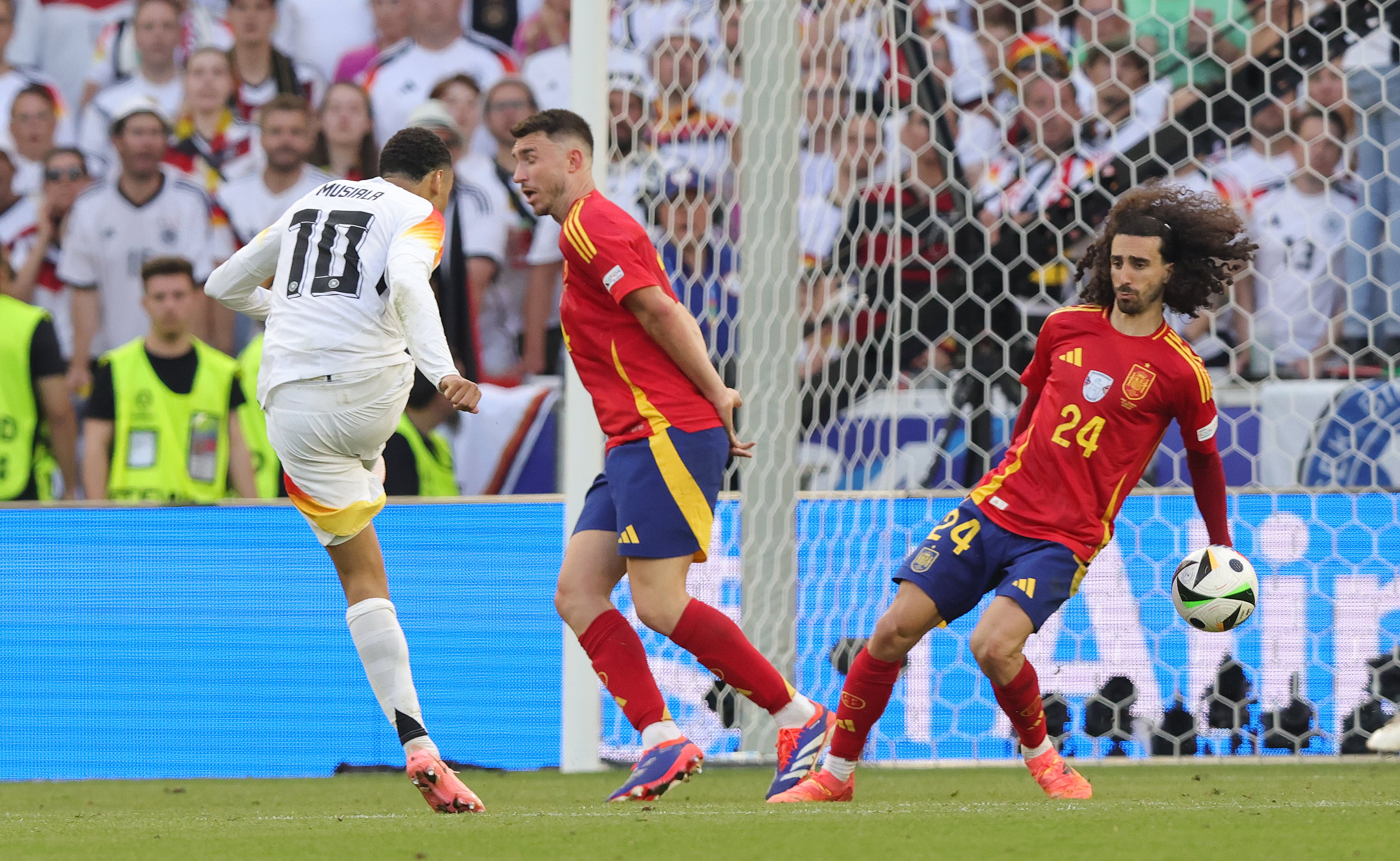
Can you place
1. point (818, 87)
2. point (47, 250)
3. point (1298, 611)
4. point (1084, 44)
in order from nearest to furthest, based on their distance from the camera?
point (1298, 611), point (818, 87), point (1084, 44), point (47, 250)

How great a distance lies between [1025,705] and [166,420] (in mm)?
4036

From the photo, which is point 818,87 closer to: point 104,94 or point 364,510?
point 364,510

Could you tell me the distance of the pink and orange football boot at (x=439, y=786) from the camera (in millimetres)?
3363

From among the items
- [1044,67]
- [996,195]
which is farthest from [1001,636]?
[1044,67]

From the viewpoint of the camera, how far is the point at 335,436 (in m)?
3.59

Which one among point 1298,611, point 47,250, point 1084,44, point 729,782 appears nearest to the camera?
point 729,782

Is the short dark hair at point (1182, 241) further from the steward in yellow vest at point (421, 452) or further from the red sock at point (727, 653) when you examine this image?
the steward in yellow vest at point (421, 452)

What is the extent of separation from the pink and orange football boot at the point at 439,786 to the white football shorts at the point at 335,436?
586 mm

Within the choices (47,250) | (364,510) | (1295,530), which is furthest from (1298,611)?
(47,250)

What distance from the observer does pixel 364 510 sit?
3.67 m

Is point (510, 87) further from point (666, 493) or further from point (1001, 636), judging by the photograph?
point (1001, 636)

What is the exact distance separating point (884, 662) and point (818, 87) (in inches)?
98.8

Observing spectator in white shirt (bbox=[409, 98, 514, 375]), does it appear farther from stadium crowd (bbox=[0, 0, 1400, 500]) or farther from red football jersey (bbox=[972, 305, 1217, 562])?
red football jersey (bbox=[972, 305, 1217, 562])

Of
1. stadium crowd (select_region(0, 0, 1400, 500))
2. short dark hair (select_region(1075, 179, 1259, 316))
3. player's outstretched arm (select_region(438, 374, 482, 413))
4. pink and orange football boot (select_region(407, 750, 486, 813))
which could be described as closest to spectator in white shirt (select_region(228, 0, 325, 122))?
stadium crowd (select_region(0, 0, 1400, 500))
